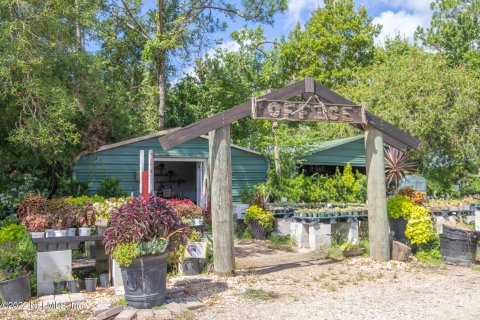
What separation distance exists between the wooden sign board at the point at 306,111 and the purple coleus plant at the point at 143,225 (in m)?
2.38

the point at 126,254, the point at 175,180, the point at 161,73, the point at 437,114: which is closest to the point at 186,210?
the point at 126,254

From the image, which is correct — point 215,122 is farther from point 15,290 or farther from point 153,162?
point 15,290

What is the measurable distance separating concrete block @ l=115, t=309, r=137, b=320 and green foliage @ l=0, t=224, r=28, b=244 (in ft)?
7.80

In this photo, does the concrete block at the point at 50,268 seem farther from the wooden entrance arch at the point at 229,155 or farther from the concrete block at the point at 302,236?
the concrete block at the point at 302,236

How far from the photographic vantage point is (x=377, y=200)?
852cm

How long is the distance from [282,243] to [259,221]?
93 cm

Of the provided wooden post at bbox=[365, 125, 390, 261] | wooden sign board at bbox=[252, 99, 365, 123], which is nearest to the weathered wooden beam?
wooden sign board at bbox=[252, 99, 365, 123]

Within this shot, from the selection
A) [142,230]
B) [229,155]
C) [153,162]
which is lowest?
[142,230]

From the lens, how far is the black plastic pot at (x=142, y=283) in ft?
18.3

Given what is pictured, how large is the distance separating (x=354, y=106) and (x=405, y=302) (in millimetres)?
3688

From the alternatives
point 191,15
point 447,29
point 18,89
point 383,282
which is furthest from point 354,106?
point 447,29

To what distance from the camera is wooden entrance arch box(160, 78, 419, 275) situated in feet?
23.9

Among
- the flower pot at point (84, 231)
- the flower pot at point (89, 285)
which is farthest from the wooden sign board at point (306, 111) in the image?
the flower pot at point (89, 285)

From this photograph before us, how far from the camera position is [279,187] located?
1387 centimetres
